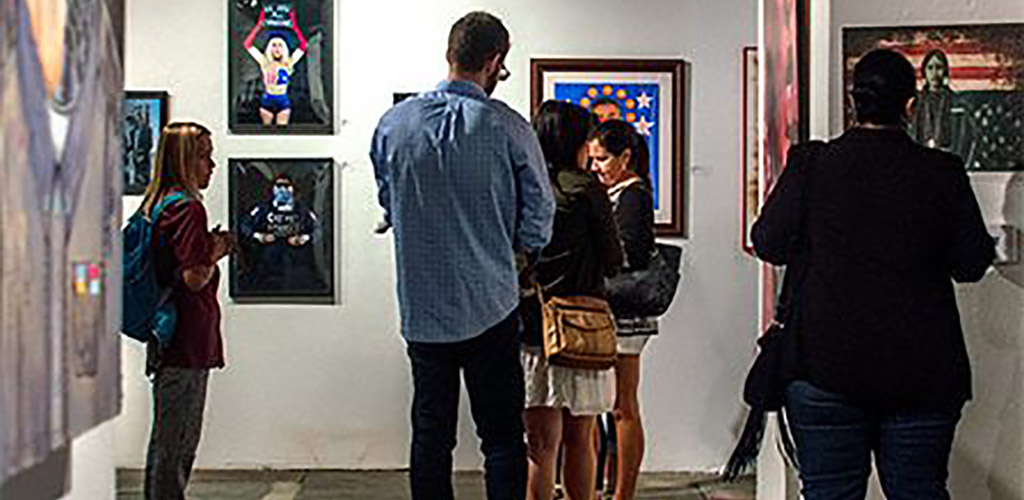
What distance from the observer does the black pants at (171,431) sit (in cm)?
431

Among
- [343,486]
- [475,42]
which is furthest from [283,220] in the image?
[475,42]

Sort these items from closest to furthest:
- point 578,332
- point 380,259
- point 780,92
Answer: point 578,332 < point 780,92 < point 380,259

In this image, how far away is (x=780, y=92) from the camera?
15.2 ft

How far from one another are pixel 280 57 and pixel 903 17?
2940 mm

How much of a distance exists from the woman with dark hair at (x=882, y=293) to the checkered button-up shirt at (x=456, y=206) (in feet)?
2.47

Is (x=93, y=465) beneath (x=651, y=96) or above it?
beneath

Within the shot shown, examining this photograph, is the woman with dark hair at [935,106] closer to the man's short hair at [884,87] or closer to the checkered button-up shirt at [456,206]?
the man's short hair at [884,87]

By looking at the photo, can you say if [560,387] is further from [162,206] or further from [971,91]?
[971,91]

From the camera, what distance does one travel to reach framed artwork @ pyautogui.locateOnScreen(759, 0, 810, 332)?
14.1 ft

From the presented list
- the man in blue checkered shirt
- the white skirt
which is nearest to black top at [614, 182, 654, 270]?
the white skirt

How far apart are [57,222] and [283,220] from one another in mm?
3924

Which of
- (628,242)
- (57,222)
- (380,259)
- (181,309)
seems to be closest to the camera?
(57,222)

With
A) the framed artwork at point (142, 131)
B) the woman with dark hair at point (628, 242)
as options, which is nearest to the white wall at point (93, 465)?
the woman with dark hair at point (628, 242)

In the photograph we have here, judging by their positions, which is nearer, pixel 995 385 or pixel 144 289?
pixel 995 385
